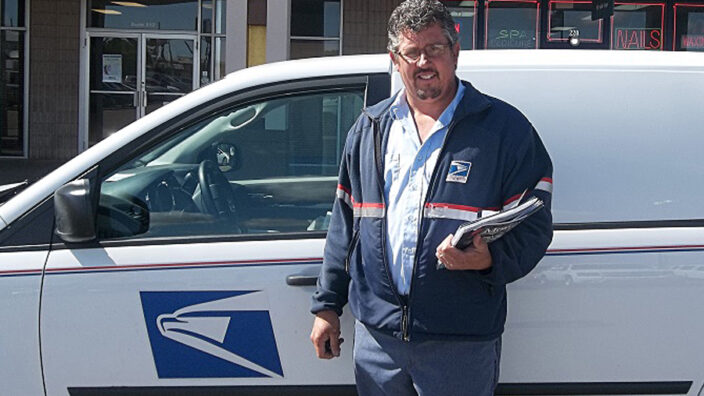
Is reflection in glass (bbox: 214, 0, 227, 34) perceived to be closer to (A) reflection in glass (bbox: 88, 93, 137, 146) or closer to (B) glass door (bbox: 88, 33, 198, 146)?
(B) glass door (bbox: 88, 33, 198, 146)

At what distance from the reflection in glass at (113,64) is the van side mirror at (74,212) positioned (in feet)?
38.7

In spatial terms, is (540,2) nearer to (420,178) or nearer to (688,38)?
(688,38)

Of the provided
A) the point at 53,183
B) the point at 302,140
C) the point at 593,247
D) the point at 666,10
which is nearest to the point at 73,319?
the point at 53,183

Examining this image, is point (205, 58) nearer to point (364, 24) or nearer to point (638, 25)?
point (364, 24)

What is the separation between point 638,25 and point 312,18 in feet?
16.2

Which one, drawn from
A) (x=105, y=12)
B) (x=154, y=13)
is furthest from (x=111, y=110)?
(x=154, y=13)

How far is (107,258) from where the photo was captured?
114 inches

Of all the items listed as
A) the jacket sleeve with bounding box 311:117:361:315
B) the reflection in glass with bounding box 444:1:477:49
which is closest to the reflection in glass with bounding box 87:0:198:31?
the reflection in glass with bounding box 444:1:477:49

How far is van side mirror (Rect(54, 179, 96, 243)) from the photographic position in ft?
9.04

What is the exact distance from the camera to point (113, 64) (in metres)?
14.3

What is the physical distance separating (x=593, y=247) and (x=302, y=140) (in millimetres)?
1014

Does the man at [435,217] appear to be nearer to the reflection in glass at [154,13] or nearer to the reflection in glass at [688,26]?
the reflection in glass at [688,26]

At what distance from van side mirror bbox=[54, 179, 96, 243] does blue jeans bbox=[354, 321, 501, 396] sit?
996 mm

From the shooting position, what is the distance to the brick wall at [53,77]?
14.1 m
